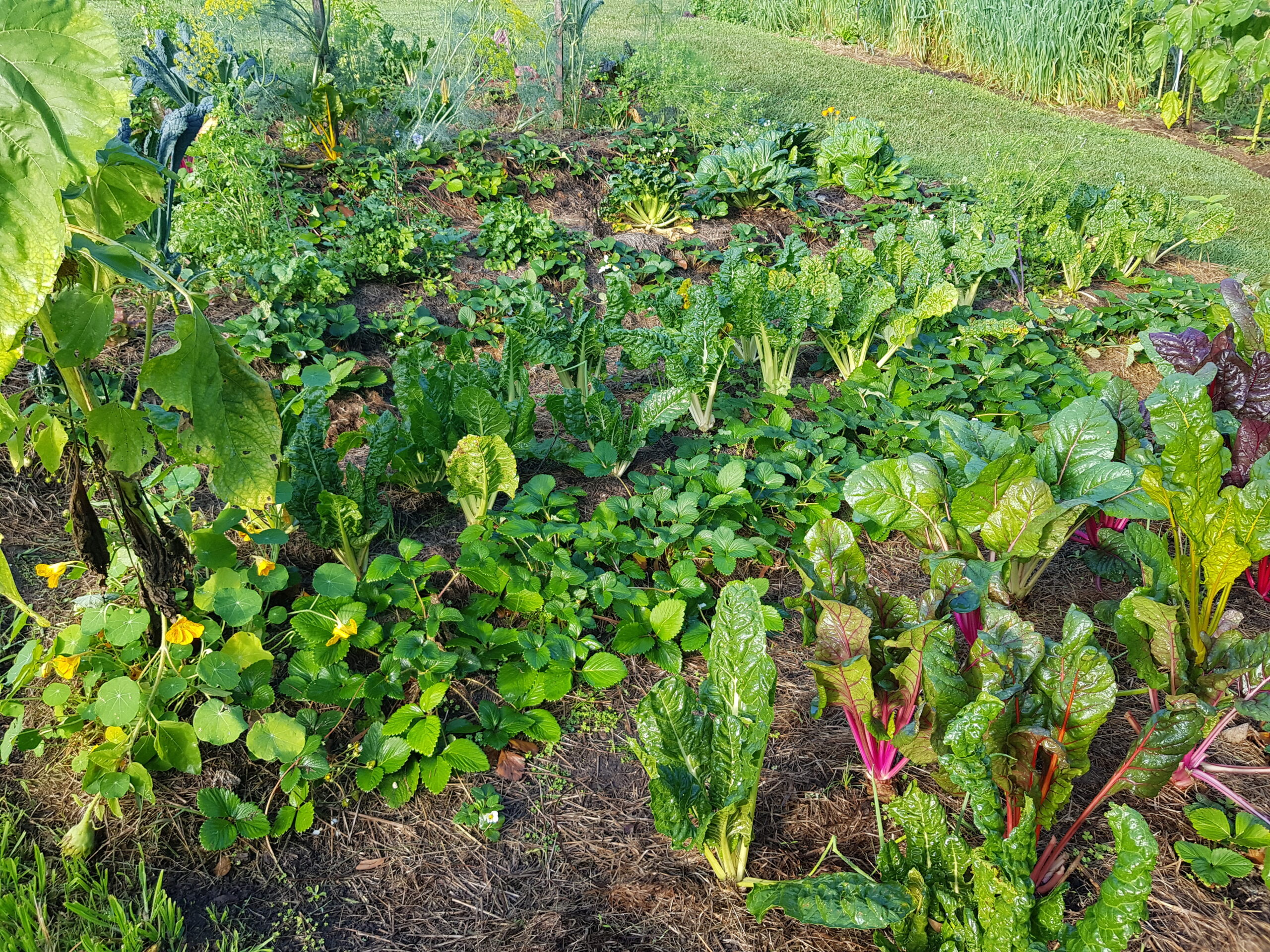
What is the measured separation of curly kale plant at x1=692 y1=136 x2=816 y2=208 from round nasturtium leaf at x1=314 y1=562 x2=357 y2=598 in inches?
152

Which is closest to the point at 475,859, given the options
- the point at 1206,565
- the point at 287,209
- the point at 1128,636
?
the point at 1128,636

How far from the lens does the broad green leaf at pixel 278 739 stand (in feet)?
6.07

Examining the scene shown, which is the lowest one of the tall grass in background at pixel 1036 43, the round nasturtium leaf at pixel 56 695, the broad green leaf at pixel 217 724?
the broad green leaf at pixel 217 724

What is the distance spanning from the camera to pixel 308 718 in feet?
6.54

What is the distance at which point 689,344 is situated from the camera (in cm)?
308

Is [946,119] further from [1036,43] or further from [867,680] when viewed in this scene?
[867,680]

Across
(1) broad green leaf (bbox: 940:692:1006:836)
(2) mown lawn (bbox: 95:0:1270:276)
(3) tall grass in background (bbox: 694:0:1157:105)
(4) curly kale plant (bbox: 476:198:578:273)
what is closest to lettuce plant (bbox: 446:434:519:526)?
(1) broad green leaf (bbox: 940:692:1006:836)

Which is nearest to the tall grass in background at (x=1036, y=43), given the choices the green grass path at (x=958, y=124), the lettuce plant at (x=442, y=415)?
the green grass path at (x=958, y=124)

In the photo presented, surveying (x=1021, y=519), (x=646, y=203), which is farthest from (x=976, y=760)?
(x=646, y=203)

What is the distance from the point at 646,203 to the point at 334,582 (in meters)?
3.56

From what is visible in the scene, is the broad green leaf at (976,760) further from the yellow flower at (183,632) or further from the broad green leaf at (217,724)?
the yellow flower at (183,632)

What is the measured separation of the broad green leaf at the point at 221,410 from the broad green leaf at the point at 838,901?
51.2 inches

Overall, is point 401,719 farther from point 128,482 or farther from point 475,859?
point 128,482

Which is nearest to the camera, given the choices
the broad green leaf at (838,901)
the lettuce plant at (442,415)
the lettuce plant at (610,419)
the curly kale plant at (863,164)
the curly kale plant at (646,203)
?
the broad green leaf at (838,901)
